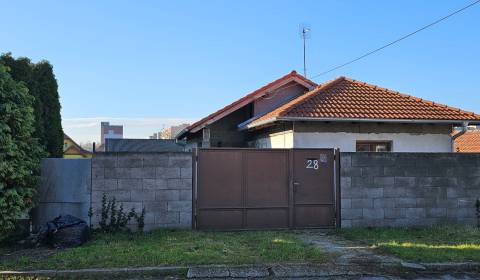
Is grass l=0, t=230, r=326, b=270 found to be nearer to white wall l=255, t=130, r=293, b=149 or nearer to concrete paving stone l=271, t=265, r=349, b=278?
concrete paving stone l=271, t=265, r=349, b=278

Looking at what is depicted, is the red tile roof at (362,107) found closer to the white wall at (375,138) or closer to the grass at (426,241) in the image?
the white wall at (375,138)

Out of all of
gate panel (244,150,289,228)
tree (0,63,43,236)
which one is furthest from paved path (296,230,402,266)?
tree (0,63,43,236)

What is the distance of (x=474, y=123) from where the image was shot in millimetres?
13984

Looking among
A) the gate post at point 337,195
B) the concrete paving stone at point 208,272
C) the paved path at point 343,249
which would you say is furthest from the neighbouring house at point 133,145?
the concrete paving stone at point 208,272

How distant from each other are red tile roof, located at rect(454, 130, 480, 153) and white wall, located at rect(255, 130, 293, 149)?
18.4 metres

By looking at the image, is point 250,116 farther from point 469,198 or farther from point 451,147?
point 469,198

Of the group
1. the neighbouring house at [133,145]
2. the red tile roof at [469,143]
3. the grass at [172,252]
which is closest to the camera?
the grass at [172,252]

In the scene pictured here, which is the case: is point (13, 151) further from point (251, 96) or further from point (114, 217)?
point (251, 96)

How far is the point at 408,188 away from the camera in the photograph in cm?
1052

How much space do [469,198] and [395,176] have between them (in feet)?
6.21

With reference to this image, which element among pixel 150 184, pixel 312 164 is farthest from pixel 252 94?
pixel 150 184

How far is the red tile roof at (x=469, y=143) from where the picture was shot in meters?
29.3

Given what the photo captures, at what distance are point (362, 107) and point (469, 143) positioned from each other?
2028 centimetres

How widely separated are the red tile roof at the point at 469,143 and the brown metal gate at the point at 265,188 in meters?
22.0
